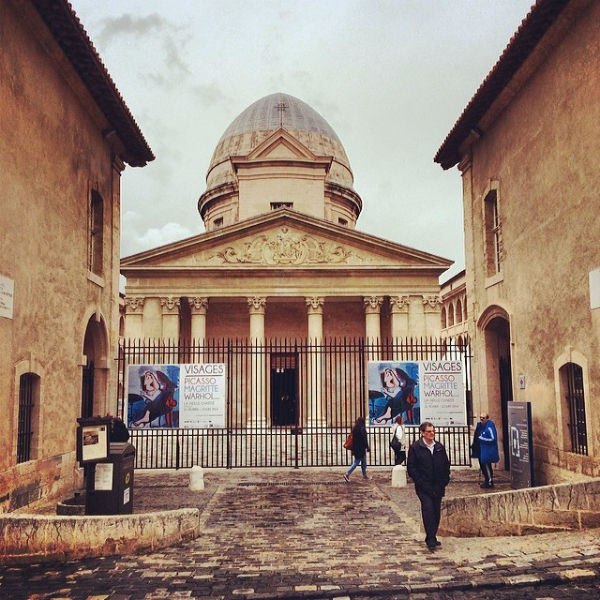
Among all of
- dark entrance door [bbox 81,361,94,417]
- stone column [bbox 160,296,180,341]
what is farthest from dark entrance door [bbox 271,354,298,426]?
dark entrance door [bbox 81,361,94,417]

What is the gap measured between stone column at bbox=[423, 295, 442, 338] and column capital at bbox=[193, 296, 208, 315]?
9.59m

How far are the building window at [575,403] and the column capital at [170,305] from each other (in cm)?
1940

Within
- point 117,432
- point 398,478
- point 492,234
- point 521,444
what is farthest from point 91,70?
point 521,444

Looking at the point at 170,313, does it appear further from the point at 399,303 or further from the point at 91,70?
the point at 91,70

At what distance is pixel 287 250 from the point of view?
91.5ft

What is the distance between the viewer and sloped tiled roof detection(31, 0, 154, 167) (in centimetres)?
969

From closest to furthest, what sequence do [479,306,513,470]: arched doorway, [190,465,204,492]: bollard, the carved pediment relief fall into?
[190,465,204,492]: bollard, [479,306,513,470]: arched doorway, the carved pediment relief

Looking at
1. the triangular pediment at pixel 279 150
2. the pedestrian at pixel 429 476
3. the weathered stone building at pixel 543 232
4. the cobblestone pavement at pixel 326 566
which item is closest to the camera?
the cobblestone pavement at pixel 326 566

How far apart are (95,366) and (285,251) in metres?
14.8

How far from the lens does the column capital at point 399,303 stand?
2782 centimetres

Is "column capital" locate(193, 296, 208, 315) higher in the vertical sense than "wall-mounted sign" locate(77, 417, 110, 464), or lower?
higher

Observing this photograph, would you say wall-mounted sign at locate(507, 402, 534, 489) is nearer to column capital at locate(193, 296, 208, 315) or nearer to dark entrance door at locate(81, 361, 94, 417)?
dark entrance door at locate(81, 361, 94, 417)

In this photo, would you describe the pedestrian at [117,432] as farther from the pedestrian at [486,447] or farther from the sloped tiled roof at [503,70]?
the sloped tiled roof at [503,70]

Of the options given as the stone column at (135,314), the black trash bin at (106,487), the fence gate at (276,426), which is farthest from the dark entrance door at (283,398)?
the black trash bin at (106,487)
